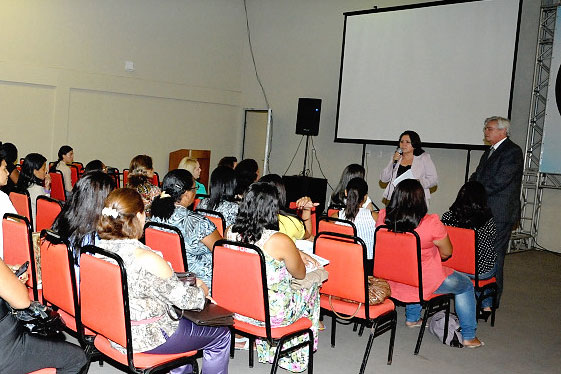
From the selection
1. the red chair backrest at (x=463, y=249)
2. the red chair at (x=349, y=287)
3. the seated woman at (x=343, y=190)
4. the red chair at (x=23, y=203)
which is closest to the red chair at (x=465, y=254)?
the red chair backrest at (x=463, y=249)

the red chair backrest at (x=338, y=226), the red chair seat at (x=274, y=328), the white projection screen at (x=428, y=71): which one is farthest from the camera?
the white projection screen at (x=428, y=71)

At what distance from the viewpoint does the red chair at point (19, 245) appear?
302cm

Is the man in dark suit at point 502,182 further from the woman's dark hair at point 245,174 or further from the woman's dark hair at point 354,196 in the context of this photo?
the woman's dark hair at point 245,174

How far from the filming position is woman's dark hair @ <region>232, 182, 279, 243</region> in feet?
9.65

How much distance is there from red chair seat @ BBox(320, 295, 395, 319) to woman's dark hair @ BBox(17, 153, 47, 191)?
3270mm

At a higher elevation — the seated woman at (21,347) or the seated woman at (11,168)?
the seated woman at (11,168)

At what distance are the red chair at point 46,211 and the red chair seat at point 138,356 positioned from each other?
158 cm

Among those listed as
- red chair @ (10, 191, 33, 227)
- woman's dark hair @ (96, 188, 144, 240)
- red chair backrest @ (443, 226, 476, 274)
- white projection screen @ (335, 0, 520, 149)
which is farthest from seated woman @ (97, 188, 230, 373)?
white projection screen @ (335, 0, 520, 149)

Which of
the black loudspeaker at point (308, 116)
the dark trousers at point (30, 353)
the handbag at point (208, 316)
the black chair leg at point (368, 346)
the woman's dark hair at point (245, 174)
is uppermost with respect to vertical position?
the black loudspeaker at point (308, 116)

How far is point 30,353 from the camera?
6.68 ft

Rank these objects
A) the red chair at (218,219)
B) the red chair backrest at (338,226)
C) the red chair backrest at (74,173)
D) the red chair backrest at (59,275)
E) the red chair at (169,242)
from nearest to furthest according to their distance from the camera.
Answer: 1. the red chair backrest at (59,275)
2. the red chair at (169,242)
3. the red chair at (218,219)
4. the red chair backrest at (338,226)
5. the red chair backrest at (74,173)

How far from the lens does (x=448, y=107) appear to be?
28.1 feet

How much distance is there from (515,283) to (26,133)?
26.6 feet

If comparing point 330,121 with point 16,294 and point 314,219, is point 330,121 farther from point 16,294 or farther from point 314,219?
point 16,294
